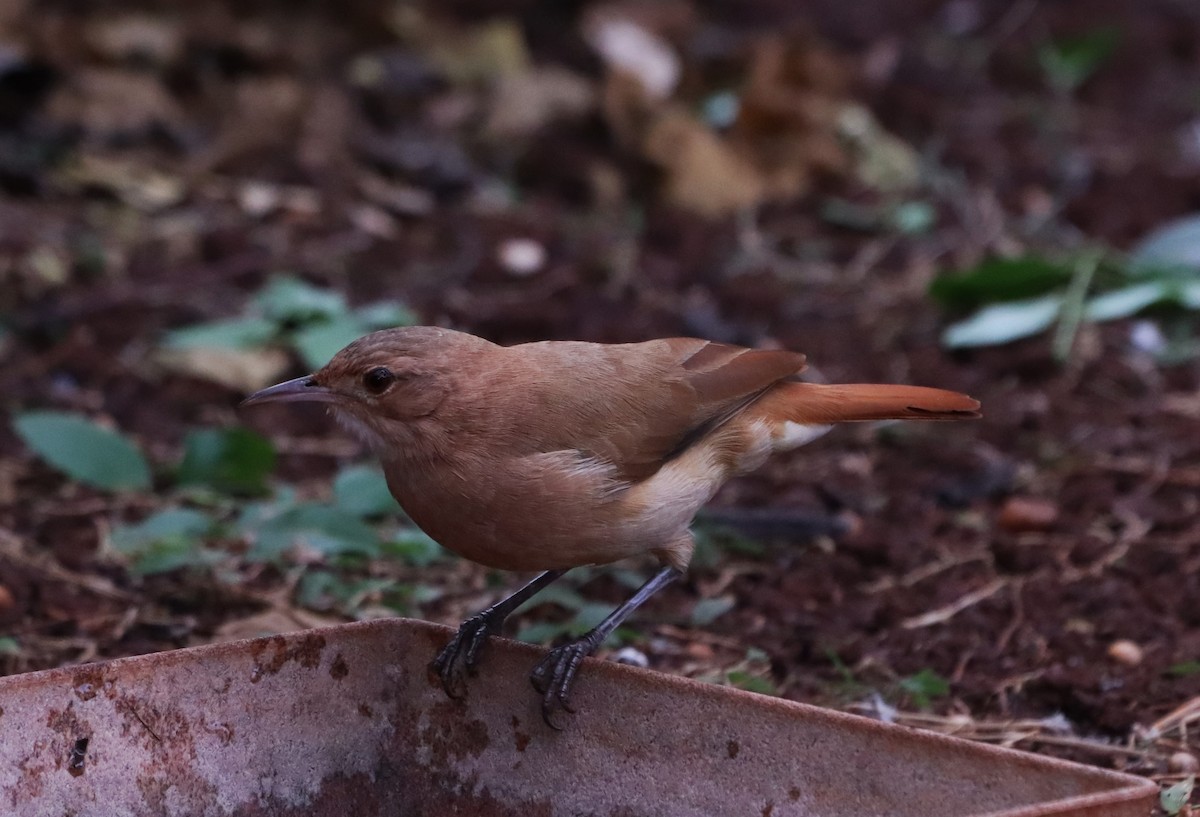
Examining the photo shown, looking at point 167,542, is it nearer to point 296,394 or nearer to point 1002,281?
point 296,394

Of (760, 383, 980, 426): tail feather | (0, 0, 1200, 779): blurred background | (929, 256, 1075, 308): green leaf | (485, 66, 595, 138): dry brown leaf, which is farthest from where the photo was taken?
(485, 66, 595, 138): dry brown leaf

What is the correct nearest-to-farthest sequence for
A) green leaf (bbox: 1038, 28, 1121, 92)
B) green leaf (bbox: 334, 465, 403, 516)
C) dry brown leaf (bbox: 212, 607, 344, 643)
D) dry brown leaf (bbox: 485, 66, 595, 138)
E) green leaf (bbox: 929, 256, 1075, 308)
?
dry brown leaf (bbox: 212, 607, 344, 643) < green leaf (bbox: 334, 465, 403, 516) < green leaf (bbox: 929, 256, 1075, 308) < dry brown leaf (bbox: 485, 66, 595, 138) < green leaf (bbox: 1038, 28, 1121, 92)

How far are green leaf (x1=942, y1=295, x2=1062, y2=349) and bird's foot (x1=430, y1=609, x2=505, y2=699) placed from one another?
11.2 feet

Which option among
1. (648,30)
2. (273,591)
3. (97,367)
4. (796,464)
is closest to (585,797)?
(273,591)

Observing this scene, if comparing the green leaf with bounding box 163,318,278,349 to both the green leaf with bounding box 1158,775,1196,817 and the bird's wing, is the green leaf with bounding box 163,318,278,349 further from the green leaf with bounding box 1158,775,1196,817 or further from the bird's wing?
the green leaf with bounding box 1158,775,1196,817

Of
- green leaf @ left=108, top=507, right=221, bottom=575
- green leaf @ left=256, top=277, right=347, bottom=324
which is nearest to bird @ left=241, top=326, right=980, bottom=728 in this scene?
green leaf @ left=108, top=507, right=221, bottom=575

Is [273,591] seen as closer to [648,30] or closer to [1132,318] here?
[1132,318]

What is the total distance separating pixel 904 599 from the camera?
15.1 ft

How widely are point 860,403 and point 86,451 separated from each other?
252 cm

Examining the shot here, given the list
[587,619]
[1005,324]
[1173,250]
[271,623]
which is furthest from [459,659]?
[1173,250]

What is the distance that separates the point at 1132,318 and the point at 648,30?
377 centimetres

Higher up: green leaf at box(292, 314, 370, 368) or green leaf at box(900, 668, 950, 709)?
green leaf at box(292, 314, 370, 368)

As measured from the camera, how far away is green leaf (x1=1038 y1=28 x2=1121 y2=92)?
30.4 ft

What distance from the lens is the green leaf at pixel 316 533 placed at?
14.6 ft
